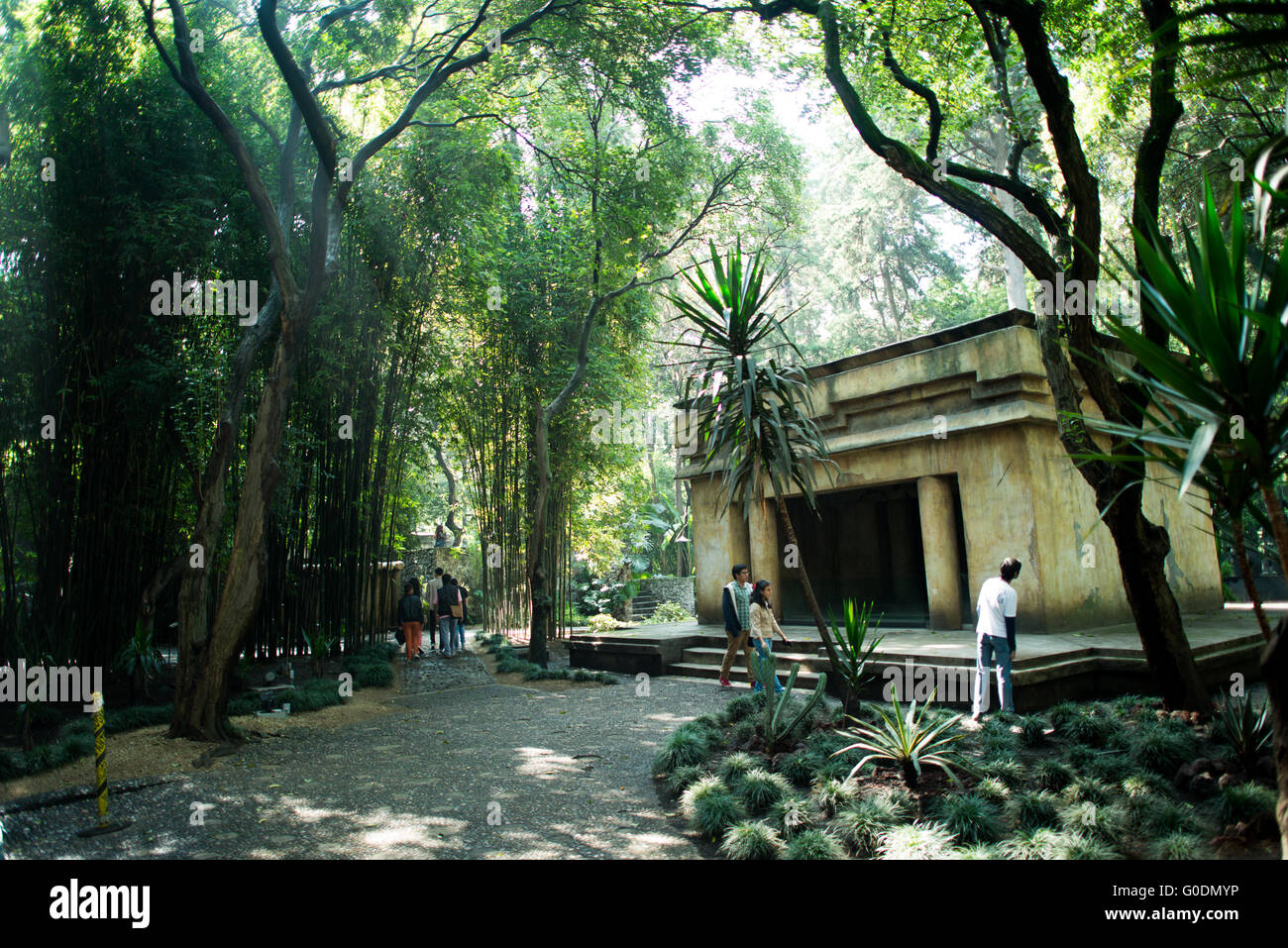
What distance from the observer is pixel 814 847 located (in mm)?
3869

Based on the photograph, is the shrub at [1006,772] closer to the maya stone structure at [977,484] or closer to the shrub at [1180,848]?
the shrub at [1180,848]

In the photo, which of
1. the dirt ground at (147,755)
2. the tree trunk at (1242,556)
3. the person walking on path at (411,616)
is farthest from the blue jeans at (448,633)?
the tree trunk at (1242,556)

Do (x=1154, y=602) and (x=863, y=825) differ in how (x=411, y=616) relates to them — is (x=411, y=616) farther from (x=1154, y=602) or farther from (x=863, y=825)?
(x=1154, y=602)

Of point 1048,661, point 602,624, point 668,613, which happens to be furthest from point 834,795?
point 668,613

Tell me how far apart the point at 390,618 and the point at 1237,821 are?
15.7 meters

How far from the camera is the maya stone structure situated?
8.88 metres

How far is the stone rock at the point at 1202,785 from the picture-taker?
4.18m

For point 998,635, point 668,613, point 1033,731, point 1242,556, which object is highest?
point 1242,556

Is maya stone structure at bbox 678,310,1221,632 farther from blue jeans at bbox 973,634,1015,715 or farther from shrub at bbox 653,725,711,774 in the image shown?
shrub at bbox 653,725,711,774

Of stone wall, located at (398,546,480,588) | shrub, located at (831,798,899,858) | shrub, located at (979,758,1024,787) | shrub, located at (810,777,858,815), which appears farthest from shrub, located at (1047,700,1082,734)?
stone wall, located at (398,546,480,588)

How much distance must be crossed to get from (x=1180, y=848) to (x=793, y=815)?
176cm

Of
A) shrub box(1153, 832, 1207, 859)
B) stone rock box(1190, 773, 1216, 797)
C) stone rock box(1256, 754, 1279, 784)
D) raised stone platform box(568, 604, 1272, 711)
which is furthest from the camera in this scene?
raised stone platform box(568, 604, 1272, 711)

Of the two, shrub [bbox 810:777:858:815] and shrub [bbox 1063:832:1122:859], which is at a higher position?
shrub [bbox 1063:832:1122:859]

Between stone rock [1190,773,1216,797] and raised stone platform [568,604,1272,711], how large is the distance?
201cm
